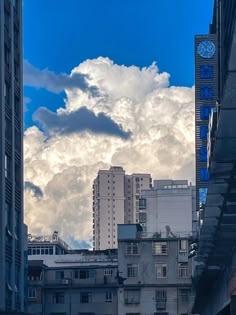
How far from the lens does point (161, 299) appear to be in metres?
99.9

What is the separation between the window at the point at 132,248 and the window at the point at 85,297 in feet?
21.1

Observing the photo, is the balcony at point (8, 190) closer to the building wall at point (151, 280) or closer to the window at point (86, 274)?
the building wall at point (151, 280)

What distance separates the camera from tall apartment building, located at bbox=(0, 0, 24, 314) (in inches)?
A: 2135

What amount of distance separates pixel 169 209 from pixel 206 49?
173ft

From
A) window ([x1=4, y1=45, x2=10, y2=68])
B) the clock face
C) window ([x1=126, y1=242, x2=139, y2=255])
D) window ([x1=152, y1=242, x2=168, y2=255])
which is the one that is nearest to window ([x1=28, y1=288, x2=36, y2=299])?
window ([x1=126, y1=242, x2=139, y2=255])

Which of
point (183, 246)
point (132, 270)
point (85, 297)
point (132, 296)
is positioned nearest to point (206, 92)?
point (183, 246)

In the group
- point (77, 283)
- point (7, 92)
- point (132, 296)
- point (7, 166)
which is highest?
point (7, 92)

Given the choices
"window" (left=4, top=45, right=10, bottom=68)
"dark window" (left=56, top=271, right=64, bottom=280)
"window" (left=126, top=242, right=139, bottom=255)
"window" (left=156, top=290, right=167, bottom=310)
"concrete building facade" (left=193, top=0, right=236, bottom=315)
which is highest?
"window" (left=4, top=45, right=10, bottom=68)

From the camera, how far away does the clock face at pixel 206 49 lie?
7038 cm

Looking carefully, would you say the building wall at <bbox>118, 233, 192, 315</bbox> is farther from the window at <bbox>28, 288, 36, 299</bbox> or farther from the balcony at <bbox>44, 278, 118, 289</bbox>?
the window at <bbox>28, 288, 36, 299</bbox>

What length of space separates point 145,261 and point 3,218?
5023cm

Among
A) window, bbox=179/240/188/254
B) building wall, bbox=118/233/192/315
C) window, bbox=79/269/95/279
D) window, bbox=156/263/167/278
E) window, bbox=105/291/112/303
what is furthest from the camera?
window, bbox=79/269/95/279

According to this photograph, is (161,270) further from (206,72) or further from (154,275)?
(206,72)

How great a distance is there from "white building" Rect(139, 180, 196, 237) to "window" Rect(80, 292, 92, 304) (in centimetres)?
1574
